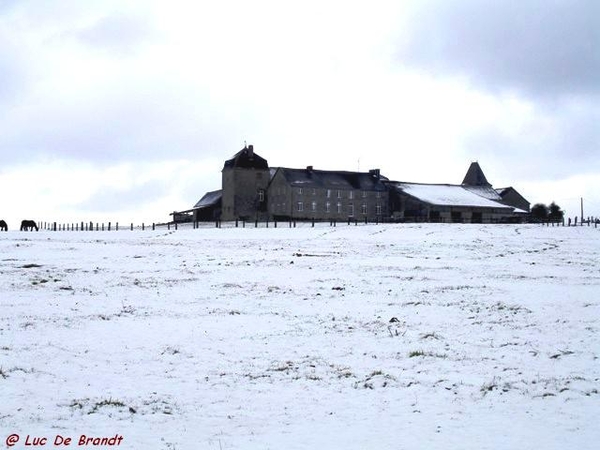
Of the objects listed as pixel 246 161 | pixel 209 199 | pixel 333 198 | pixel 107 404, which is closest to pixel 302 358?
pixel 107 404

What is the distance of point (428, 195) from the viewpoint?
91438 mm

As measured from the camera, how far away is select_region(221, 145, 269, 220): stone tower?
9206 centimetres

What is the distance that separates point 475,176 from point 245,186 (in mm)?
52032

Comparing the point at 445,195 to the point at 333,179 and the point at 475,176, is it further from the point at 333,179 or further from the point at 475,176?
the point at 475,176

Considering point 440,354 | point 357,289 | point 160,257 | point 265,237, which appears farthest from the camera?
point 265,237

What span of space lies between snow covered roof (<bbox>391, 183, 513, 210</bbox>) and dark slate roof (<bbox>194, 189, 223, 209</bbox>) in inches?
1070

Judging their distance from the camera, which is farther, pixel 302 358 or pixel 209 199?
pixel 209 199

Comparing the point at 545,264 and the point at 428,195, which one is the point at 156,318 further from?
the point at 428,195

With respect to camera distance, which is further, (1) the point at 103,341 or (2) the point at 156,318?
(2) the point at 156,318

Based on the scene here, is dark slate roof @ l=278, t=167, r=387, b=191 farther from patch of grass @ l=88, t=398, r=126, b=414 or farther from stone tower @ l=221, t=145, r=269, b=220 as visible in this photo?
patch of grass @ l=88, t=398, r=126, b=414

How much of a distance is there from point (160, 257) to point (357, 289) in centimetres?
1581

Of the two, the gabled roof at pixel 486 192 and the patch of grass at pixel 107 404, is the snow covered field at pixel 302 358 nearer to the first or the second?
the patch of grass at pixel 107 404

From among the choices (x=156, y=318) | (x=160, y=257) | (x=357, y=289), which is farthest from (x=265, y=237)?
(x=156, y=318)

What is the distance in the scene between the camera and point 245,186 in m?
92.9
